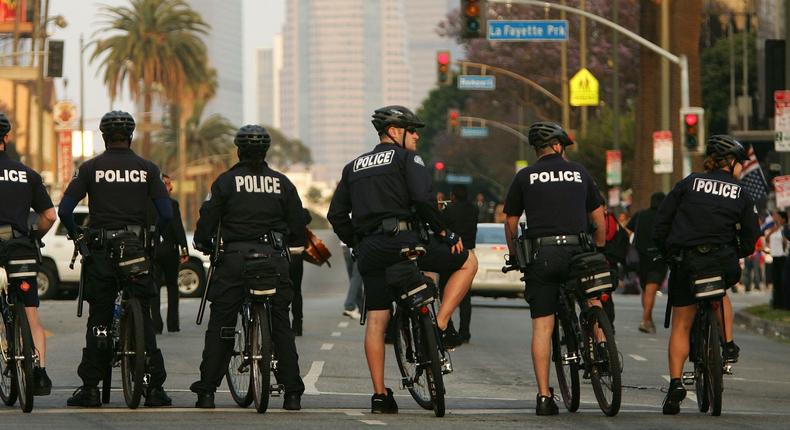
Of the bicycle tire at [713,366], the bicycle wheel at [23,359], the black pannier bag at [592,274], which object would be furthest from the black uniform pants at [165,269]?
the bicycle tire at [713,366]

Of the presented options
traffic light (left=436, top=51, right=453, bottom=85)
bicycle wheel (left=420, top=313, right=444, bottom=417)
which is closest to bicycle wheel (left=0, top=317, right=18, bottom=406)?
bicycle wheel (left=420, top=313, right=444, bottom=417)

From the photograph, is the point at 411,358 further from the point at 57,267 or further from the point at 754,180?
the point at 754,180

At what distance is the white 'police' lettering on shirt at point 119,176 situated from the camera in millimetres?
11500

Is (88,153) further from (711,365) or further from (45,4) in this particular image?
(711,365)

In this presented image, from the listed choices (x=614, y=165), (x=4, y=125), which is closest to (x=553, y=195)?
(x=4, y=125)

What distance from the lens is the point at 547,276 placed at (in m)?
11.1

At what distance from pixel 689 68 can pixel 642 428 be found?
25.9 meters

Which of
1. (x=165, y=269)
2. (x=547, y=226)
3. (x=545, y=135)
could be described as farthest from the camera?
(x=165, y=269)

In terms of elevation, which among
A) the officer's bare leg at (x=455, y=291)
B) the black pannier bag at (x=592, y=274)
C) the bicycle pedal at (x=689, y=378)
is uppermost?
the black pannier bag at (x=592, y=274)

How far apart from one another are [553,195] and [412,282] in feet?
3.54

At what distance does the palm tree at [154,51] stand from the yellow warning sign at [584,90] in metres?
30.7

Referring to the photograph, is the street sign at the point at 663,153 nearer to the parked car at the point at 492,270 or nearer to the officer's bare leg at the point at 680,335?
the parked car at the point at 492,270

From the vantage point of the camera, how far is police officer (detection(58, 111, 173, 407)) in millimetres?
11305

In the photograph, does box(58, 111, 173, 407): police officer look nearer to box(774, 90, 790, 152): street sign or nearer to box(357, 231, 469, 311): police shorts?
box(357, 231, 469, 311): police shorts
